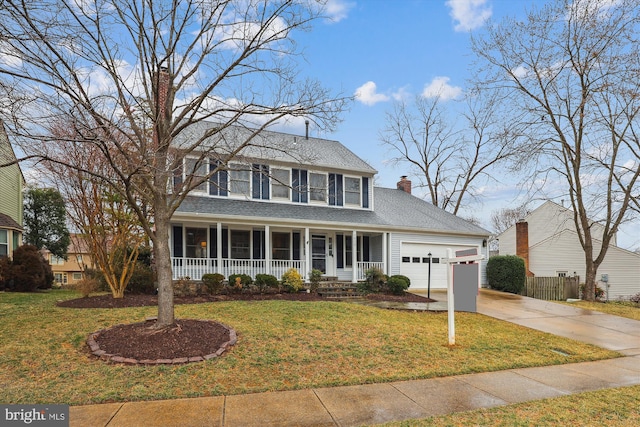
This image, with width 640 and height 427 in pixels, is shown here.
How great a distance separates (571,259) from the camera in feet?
82.8

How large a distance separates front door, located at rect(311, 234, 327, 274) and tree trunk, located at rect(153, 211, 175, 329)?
976 cm

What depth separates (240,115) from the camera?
8141 mm

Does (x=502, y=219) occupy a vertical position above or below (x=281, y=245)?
above

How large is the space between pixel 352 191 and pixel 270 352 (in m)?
12.1

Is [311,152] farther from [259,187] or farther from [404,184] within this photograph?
[404,184]

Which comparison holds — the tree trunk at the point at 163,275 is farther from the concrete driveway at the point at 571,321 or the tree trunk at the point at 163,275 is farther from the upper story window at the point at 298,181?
the upper story window at the point at 298,181

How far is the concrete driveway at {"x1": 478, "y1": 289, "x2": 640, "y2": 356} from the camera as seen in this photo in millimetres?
9080

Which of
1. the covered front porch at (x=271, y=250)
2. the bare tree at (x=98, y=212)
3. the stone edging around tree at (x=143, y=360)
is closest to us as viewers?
the stone edging around tree at (x=143, y=360)

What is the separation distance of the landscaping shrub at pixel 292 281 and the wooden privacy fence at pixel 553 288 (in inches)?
459

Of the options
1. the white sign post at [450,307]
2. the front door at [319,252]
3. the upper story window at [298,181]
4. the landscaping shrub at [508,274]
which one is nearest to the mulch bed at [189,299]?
the front door at [319,252]

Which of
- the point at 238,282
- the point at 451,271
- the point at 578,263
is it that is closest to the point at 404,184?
the point at 578,263

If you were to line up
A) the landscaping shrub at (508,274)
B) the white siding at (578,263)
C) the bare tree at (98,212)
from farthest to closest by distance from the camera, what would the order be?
the white siding at (578,263)
the landscaping shrub at (508,274)
the bare tree at (98,212)

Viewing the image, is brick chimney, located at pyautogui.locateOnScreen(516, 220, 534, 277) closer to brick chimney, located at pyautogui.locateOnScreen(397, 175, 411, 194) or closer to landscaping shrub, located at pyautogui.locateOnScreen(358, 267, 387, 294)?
brick chimney, located at pyautogui.locateOnScreen(397, 175, 411, 194)

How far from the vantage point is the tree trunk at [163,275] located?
7.44m
